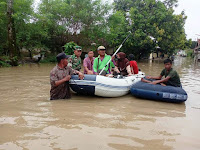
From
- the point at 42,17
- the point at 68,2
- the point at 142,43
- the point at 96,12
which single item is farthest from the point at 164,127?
the point at 142,43

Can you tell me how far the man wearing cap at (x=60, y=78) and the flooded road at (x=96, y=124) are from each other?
0.21 m

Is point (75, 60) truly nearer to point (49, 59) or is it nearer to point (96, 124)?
point (96, 124)

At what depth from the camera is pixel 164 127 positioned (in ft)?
9.74

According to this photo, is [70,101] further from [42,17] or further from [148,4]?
[148,4]

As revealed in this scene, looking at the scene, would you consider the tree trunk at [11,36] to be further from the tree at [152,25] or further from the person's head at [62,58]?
the tree at [152,25]

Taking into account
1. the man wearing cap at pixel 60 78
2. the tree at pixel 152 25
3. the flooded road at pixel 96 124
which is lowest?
the flooded road at pixel 96 124

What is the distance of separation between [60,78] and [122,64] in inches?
87.2

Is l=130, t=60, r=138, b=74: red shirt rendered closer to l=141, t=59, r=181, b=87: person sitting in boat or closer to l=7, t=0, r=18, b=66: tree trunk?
l=141, t=59, r=181, b=87: person sitting in boat

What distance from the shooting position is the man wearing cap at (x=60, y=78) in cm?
401

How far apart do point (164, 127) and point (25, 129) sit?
2205mm

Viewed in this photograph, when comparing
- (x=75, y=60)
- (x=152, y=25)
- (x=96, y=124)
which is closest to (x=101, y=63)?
(x=75, y=60)

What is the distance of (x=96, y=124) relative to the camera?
3.00 meters

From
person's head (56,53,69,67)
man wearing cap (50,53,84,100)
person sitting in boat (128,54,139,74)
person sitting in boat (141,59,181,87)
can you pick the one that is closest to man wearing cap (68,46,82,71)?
man wearing cap (50,53,84,100)

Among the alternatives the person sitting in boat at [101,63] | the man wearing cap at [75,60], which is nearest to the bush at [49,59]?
the man wearing cap at [75,60]
